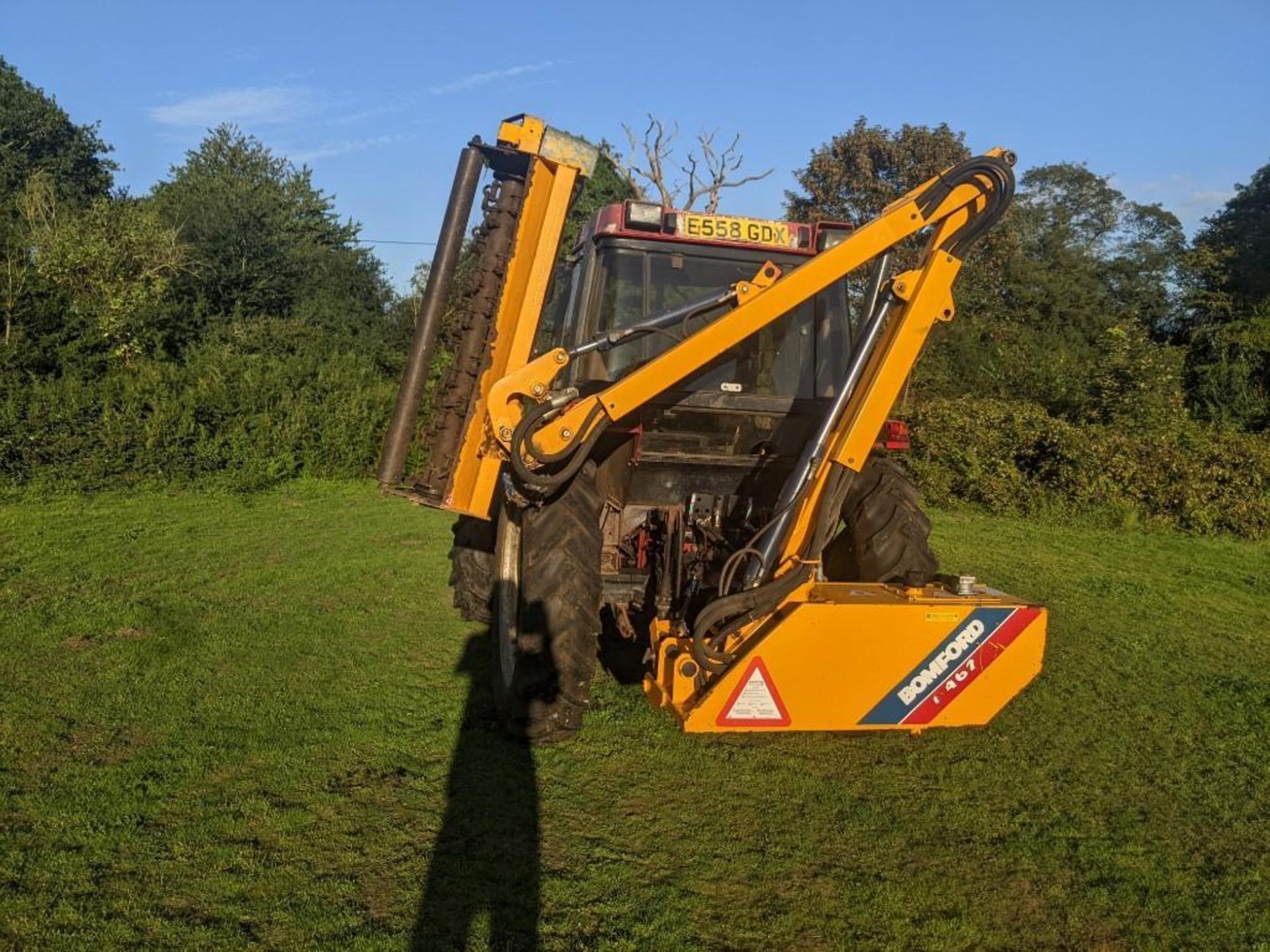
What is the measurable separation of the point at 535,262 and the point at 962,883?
3166 mm

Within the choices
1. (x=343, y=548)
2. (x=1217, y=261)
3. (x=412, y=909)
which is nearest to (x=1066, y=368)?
(x=1217, y=261)

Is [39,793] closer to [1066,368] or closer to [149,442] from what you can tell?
[149,442]

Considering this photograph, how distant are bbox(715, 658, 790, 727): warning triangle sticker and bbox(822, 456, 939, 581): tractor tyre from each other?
4.01ft

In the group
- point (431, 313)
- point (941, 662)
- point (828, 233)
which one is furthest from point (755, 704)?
→ point (828, 233)

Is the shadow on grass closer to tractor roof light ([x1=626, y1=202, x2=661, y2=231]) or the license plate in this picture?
tractor roof light ([x1=626, y1=202, x2=661, y2=231])

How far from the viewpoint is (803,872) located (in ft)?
11.5

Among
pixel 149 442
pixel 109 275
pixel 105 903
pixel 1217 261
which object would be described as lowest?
pixel 105 903

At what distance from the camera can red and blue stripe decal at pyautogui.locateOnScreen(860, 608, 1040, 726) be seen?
4168mm

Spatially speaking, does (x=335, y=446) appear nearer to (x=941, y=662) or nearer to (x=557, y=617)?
(x=557, y=617)

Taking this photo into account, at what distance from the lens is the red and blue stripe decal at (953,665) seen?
4.17 m

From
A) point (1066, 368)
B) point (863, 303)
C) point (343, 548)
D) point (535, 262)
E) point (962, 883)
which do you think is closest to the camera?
point (962, 883)

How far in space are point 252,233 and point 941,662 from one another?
952 inches

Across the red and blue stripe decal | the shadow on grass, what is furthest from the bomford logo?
the shadow on grass

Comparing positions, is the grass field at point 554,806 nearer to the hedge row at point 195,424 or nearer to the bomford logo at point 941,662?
the bomford logo at point 941,662
